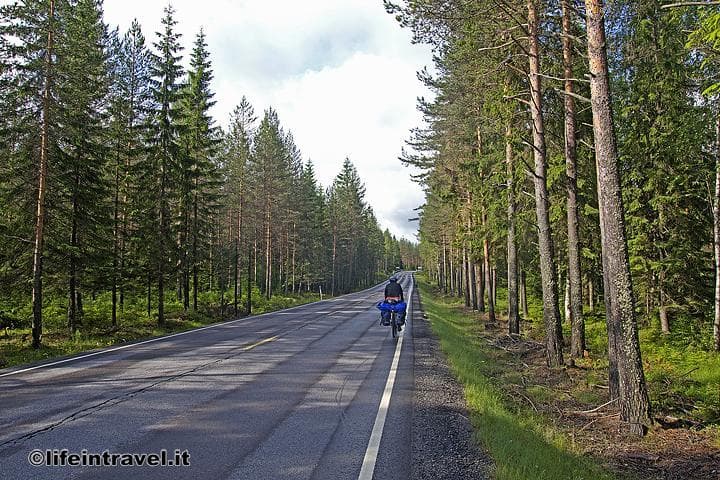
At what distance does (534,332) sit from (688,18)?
12526 mm

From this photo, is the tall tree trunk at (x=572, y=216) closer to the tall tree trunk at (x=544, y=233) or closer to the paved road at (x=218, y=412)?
the tall tree trunk at (x=544, y=233)

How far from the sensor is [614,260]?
746cm

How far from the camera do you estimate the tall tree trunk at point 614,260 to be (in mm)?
7137

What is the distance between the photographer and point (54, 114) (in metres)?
15.9

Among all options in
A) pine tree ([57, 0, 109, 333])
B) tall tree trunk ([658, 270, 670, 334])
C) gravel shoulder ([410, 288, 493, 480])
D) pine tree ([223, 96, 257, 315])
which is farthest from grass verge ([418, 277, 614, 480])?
pine tree ([223, 96, 257, 315])

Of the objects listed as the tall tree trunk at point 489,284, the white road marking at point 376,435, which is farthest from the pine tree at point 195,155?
the white road marking at point 376,435

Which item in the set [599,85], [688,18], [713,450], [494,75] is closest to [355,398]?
[713,450]

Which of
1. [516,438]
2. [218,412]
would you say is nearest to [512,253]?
[516,438]

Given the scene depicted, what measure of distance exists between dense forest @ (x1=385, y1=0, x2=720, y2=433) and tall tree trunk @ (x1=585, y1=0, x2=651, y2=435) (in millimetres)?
20

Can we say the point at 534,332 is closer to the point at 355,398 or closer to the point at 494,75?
the point at 494,75

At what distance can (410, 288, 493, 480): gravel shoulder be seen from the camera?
4875 mm

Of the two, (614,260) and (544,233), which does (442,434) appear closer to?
(614,260)

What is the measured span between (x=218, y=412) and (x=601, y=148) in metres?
7.51

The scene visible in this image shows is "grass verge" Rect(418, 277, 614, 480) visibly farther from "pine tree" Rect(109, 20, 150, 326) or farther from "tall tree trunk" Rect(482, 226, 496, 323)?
"pine tree" Rect(109, 20, 150, 326)
